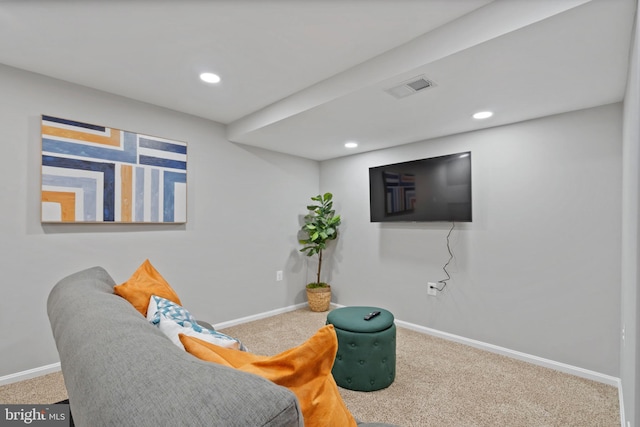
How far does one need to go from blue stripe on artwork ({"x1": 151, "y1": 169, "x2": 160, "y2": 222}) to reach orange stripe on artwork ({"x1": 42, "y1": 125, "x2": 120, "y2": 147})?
1.24 ft

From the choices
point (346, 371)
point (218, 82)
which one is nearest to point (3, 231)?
point (218, 82)

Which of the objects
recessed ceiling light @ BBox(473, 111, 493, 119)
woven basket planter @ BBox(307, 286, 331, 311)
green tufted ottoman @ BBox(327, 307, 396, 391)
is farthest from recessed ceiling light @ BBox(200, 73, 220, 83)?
woven basket planter @ BBox(307, 286, 331, 311)

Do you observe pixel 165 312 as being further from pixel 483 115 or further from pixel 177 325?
pixel 483 115

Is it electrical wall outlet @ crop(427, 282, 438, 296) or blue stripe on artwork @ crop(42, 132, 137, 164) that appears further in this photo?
electrical wall outlet @ crop(427, 282, 438, 296)

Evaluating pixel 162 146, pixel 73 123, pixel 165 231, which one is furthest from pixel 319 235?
pixel 73 123

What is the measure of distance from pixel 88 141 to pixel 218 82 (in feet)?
3.89

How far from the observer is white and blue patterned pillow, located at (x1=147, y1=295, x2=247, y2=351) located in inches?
42.8

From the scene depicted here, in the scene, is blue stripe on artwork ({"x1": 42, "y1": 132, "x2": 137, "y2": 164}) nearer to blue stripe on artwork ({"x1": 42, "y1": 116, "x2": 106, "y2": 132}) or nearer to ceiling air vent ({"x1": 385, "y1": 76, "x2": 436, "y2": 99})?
blue stripe on artwork ({"x1": 42, "y1": 116, "x2": 106, "y2": 132})

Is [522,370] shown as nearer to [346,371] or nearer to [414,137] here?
[346,371]

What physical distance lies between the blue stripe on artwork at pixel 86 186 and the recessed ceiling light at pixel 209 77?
1.23 metres

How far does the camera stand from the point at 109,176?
8.36 feet

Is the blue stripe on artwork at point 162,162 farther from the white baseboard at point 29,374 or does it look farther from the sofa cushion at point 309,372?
the sofa cushion at point 309,372

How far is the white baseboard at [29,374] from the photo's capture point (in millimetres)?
2160

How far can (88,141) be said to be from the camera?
2.47 metres
